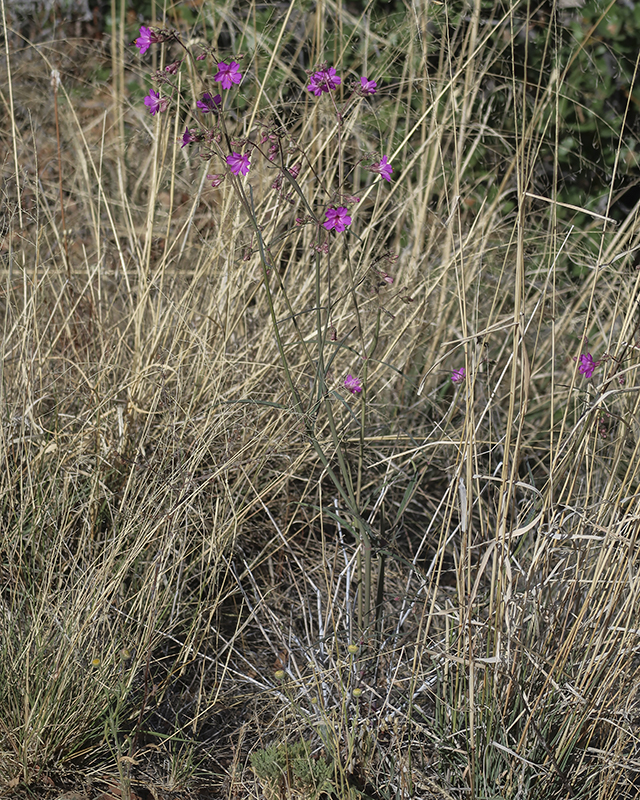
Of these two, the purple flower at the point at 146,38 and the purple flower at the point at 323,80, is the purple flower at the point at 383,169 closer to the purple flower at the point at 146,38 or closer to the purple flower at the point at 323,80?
the purple flower at the point at 323,80

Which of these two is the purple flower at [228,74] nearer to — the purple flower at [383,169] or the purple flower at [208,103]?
the purple flower at [208,103]

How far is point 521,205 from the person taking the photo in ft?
3.94

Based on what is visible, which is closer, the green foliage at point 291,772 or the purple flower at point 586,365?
the green foliage at point 291,772

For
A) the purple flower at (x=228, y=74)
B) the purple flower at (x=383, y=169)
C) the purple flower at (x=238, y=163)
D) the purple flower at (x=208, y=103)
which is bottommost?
the purple flower at (x=238, y=163)

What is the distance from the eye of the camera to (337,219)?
1321 mm

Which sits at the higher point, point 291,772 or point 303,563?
point 291,772

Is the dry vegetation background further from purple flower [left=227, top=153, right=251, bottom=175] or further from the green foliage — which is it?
purple flower [left=227, top=153, right=251, bottom=175]

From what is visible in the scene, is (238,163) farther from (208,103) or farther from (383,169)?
(383,169)

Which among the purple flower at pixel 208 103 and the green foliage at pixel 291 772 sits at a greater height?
the purple flower at pixel 208 103

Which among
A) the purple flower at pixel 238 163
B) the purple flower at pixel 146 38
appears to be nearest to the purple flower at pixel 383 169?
the purple flower at pixel 238 163

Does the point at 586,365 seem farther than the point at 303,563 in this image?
No

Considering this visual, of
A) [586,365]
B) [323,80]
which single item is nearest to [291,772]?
[586,365]

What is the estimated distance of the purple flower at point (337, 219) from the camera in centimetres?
131

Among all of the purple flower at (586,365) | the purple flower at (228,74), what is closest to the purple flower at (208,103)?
the purple flower at (228,74)
